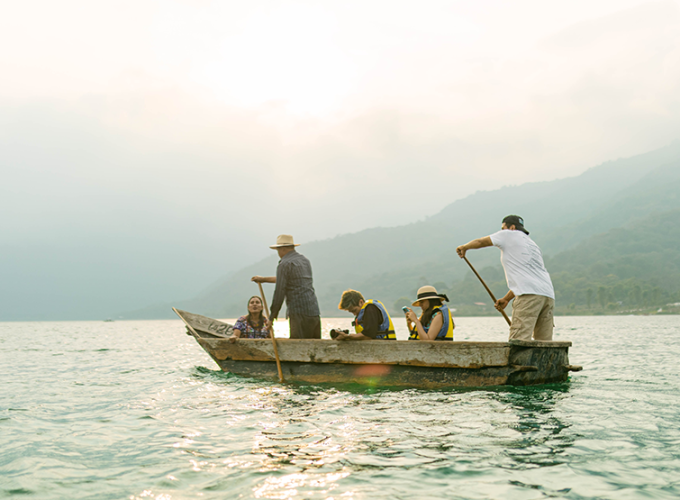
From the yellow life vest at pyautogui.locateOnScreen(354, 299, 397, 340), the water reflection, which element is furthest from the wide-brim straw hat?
the water reflection

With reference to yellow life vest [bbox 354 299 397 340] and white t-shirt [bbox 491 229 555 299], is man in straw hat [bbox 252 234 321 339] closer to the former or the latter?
yellow life vest [bbox 354 299 397 340]

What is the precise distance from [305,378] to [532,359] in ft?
14.9

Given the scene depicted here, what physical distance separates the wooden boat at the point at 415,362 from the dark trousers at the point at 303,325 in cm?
45

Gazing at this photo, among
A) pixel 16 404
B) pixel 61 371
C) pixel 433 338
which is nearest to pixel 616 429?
pixel 433 338

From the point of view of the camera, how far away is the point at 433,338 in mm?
9891

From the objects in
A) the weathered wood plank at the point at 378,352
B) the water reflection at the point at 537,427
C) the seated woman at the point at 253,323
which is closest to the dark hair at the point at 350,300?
the weathered wood plank at the point at 378,352

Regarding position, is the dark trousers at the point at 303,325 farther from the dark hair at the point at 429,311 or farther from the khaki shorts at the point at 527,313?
the khaki shorts at the point at 527,313

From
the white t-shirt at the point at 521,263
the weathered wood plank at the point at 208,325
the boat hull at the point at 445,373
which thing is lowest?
the boat hull at the point at 445,373

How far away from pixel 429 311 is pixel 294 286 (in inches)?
118

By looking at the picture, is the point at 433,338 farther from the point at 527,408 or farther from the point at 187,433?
the point at 187,433

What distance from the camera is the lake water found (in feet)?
15.4

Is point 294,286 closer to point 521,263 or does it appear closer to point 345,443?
point 521,263

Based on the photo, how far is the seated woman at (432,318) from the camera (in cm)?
Result: 985

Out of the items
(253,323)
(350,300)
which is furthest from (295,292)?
(253,323)
